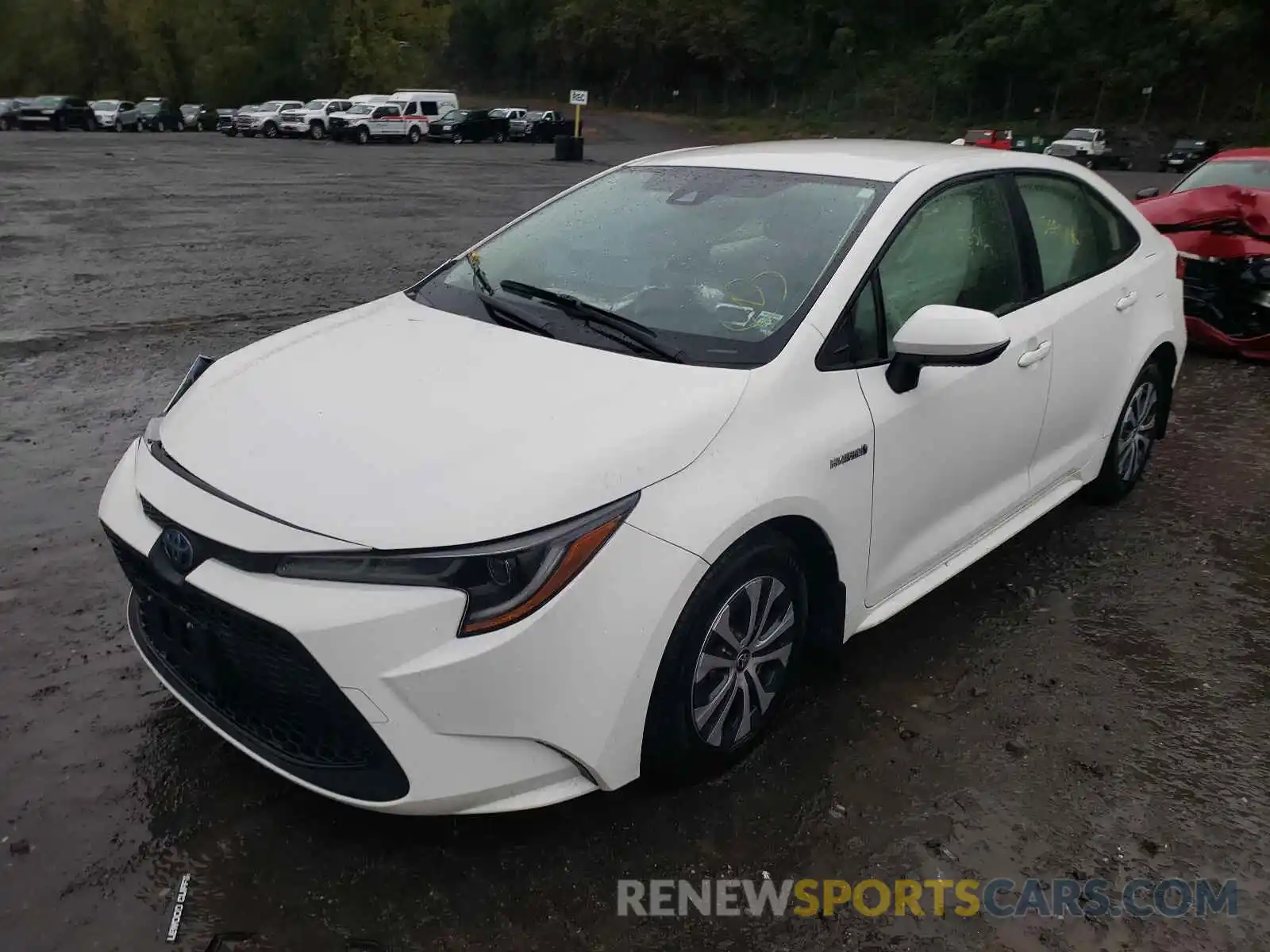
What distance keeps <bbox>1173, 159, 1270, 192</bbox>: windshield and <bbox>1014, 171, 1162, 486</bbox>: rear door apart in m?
4.47

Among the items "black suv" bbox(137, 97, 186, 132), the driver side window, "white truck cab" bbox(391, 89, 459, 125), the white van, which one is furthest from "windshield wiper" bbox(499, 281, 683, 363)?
"black suv" bbox(137, 97, 186, 132)

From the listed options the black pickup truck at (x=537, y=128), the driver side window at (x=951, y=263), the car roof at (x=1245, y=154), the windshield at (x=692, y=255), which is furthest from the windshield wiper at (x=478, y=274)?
the black pickup truck at (x=537, y=128)

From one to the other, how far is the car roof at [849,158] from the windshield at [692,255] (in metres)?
0.07

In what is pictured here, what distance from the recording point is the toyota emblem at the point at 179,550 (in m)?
2.40

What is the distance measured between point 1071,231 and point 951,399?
4.50ft

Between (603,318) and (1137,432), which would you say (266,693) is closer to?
(603,318)

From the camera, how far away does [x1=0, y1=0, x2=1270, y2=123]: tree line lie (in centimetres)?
4966

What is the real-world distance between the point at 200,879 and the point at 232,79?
77.4 metres

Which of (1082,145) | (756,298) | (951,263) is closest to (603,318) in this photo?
(756,298)

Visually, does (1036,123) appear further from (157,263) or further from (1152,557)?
(1152,557)

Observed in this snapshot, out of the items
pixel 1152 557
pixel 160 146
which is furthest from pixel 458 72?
pixel 1152 557

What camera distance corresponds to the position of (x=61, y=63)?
81.4 metres

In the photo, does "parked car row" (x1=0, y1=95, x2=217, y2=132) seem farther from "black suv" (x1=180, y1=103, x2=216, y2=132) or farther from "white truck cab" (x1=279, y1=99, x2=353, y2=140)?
"white truck cab" (x1=279, y1=99, x2=353, y2=140)

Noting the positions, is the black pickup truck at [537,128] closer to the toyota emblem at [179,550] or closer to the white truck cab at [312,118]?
the white truck cab at [312,118]
